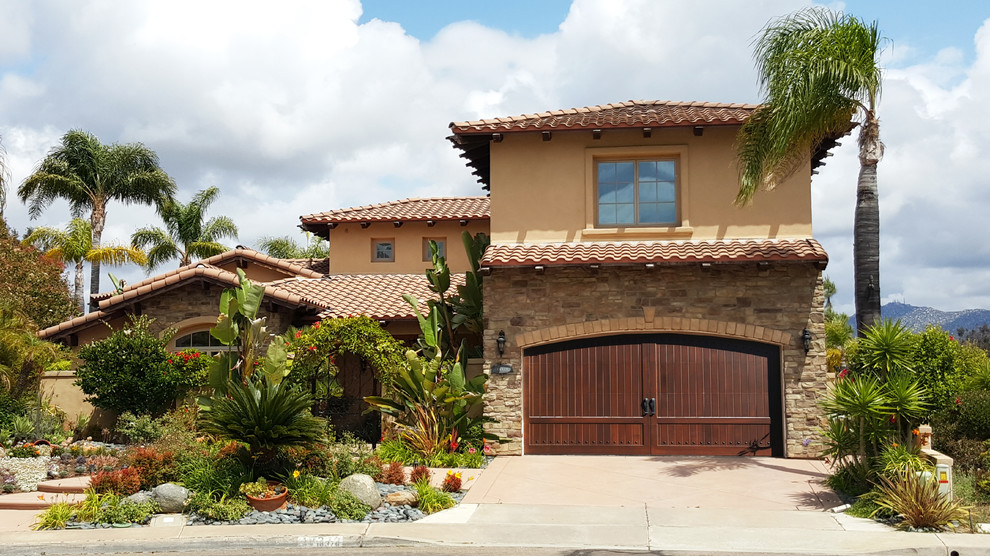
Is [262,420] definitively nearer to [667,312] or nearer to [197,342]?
[667,312]

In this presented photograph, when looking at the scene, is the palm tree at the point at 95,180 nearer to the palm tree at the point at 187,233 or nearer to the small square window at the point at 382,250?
the palm tree at the point at 187,233

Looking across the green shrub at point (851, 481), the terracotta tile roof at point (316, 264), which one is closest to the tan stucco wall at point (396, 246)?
the terracotta tile roof at point (316, 264)

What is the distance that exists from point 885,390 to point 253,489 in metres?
9.38

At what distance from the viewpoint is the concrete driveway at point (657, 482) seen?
1232 cm

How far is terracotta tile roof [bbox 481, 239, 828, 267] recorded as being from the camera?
1582 centimetres

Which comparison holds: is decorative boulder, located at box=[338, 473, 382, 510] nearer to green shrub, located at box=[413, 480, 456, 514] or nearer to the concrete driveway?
green shrub, located at box=[413, 480, 456, 514]

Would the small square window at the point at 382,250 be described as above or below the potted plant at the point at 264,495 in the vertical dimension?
above

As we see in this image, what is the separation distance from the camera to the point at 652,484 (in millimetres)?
13562

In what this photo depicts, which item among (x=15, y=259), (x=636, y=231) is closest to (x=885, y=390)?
(x=636, y=231)

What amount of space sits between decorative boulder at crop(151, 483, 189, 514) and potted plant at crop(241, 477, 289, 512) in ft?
2.77

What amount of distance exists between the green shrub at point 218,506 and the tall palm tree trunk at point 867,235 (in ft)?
37.6

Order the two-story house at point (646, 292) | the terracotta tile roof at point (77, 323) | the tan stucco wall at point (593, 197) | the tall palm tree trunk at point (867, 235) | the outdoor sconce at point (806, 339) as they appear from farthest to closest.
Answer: the terracotta tile roof at point (77, 323) → the tan stucco wall at point (593, 197) → the two-story house at point (646, 292) → the outdoor sconce at point (806, 339) → the tall palm tree trunk at point (867, 235)

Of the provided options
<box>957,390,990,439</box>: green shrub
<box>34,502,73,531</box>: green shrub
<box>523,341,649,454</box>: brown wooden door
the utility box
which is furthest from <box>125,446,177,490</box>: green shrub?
<box>957,390,990,439</box>: green shrub

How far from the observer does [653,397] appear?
16.6m
